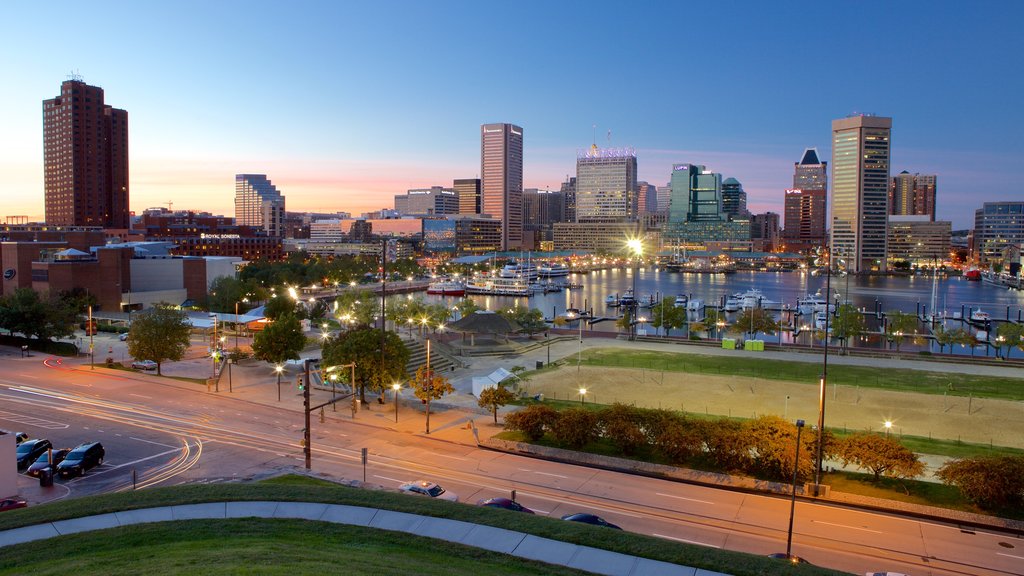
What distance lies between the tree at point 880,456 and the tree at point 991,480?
1.27 metres

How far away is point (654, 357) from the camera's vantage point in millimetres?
49156

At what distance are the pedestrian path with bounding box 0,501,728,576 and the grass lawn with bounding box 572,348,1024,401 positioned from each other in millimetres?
29961

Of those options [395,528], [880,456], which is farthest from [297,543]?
[880,456]

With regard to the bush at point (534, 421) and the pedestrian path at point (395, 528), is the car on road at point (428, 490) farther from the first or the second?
the bush at point (534, 421)

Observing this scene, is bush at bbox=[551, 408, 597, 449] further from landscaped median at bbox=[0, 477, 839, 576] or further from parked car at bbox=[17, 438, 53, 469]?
parked car at bbox=[17, 438, 53, 469]

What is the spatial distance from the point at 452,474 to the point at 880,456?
14.3 metres

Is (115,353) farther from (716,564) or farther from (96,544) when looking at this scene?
(716,564)

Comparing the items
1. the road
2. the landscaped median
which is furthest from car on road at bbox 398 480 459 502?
the landscaped median

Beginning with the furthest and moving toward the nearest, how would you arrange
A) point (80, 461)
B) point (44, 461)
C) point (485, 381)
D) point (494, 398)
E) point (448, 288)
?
point (448, 288), point (485, 381), point (494, 398), point (44, 461), point (80, 461)

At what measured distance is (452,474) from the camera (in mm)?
24250

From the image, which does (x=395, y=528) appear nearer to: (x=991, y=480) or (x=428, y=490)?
(x=428, y=490)

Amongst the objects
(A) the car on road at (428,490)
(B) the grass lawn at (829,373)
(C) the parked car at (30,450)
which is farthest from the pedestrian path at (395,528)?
(B) the grass lawn at (829,373)

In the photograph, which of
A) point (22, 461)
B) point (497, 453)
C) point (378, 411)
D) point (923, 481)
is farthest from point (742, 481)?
point (22, 461)

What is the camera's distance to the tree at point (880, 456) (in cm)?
2202
